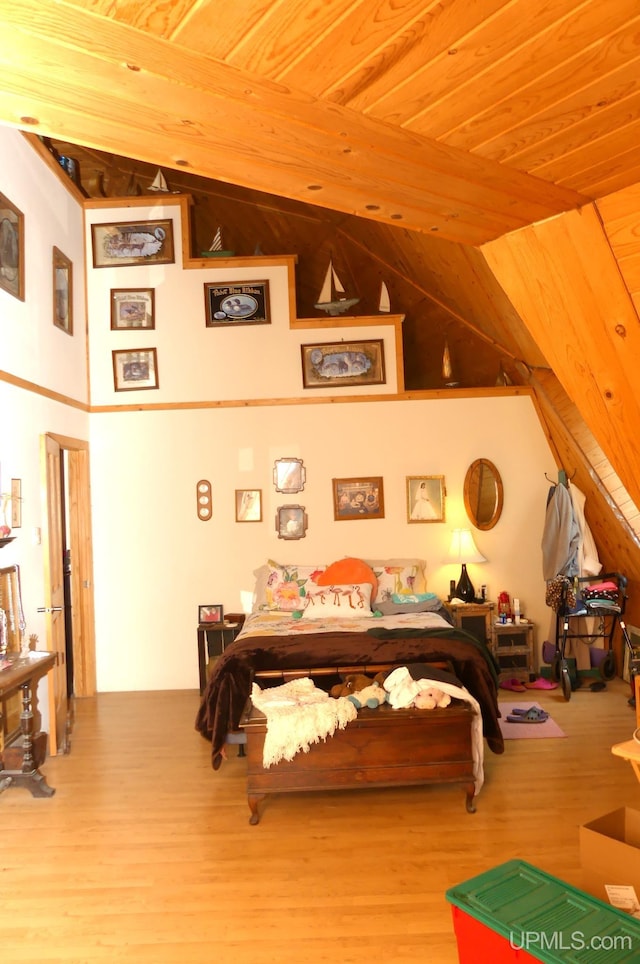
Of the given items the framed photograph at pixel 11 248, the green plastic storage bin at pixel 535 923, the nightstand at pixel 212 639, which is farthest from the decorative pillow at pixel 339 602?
the green plastic storage bin at pixel 535 923

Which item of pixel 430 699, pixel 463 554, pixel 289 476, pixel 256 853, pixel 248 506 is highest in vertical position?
pixel 289 476

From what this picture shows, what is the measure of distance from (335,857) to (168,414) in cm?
413

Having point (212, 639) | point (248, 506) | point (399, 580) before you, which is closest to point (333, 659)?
point (399, 580)

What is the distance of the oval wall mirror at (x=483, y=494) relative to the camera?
6.58 meters

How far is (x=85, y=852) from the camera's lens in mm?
3570

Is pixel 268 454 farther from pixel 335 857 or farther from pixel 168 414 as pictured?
pixel 335 857

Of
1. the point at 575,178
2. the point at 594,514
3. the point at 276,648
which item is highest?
the point at 575,178

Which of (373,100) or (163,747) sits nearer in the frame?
(373,100)

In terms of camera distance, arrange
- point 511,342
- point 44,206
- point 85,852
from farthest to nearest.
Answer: point 511,342 → point 44,206 → point 85,852

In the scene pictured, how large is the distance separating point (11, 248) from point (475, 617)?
171 inches

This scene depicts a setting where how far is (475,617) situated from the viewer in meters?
6.25

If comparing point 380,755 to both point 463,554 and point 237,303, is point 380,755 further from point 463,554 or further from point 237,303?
point 237,303

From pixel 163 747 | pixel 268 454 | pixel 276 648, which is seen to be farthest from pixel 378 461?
pixel 163 747

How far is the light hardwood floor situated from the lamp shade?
1.74 meters
